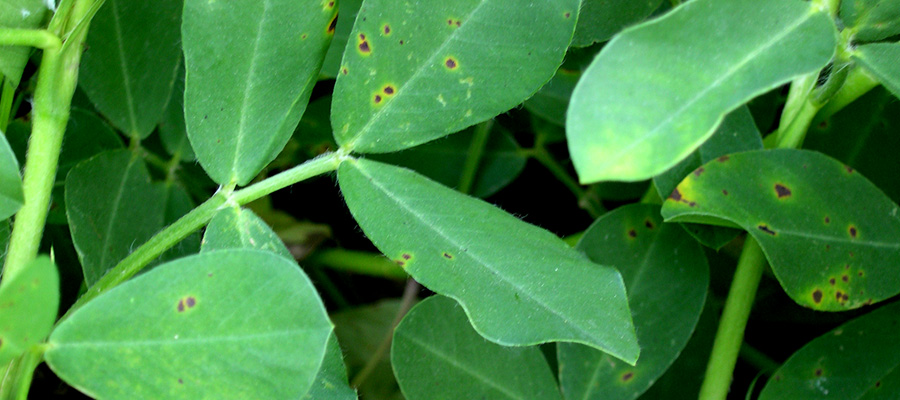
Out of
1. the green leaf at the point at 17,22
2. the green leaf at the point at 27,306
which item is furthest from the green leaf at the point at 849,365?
the green leaf at the point at 17,22

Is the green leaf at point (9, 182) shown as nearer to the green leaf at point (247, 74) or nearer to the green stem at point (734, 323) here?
the green leaf at point (247, 74)

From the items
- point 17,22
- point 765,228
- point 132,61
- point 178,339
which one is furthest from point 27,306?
point 765,228

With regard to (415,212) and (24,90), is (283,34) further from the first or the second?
(24,90)

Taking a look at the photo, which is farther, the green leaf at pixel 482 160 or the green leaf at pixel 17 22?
the green leaf at pixel 482 160

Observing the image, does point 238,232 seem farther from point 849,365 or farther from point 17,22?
point 849,365

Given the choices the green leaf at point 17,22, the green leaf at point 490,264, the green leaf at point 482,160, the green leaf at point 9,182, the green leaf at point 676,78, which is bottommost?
the green leaf at point 482,160

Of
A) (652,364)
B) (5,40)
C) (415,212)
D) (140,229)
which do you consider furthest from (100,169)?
(652,364)
